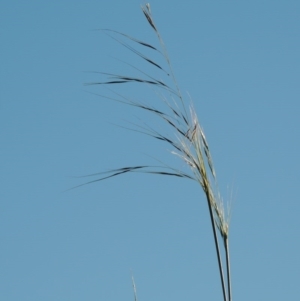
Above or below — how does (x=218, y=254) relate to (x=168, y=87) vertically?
below

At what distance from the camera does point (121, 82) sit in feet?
8.11

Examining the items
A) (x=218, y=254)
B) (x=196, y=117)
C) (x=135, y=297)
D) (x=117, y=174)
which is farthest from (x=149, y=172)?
(x=135, y=297)

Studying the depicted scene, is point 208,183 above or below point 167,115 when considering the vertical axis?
below

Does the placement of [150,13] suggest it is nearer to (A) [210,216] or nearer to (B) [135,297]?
(A) [210,216]

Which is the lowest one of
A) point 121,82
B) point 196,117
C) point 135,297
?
point 135,297

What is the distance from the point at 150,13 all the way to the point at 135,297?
134 centimetres

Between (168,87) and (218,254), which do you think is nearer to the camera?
(218,254)

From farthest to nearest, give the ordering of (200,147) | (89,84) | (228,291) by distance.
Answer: (89,84) → (200,147) → (228,291)

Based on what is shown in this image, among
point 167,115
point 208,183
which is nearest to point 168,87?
point 167,115

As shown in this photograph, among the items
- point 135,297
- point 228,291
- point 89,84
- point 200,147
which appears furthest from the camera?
point 135,297

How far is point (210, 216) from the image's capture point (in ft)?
6.87

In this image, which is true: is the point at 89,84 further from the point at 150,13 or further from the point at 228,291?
the point at 228,291

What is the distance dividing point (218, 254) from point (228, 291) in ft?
0.38

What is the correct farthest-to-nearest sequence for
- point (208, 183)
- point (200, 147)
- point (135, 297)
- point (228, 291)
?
point (135, 297), point (200, 147), point (208, 183), point (228, 291)
